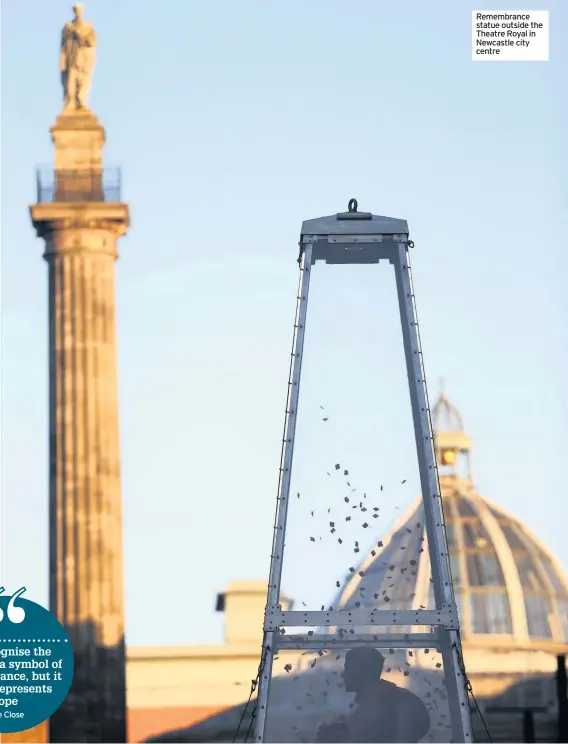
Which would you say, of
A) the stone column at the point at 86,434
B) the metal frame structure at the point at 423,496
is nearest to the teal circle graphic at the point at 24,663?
the metal frame structure at the point at 423,496

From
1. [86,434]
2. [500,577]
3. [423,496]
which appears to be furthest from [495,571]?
[423,496]

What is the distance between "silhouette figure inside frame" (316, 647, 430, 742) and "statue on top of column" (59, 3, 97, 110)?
105 feet

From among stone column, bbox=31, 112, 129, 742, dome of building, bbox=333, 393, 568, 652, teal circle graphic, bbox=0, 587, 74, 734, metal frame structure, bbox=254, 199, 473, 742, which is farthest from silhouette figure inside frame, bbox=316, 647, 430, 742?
dome of building, bbox=333, 393, 568, 652

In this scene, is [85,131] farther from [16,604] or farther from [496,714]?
[16,604]

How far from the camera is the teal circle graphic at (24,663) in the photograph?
77.6 feet

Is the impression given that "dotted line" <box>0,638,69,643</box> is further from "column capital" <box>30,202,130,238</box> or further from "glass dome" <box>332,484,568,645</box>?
"glass dome" <box>332,484,568,645</box>

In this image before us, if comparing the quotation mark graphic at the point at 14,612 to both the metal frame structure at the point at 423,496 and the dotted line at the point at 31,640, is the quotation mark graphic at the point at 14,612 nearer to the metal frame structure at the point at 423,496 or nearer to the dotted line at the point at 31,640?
the dotted line at the point at 31,640

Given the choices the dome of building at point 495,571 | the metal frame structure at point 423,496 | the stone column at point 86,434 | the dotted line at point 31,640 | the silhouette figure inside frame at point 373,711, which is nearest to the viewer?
the metal frame structure at point 423,496

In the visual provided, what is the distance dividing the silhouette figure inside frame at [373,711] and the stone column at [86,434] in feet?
98.3

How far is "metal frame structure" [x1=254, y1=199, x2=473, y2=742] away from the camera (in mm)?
13789

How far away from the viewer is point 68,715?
43.2 metres

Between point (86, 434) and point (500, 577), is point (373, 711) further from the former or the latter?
point (500, 577)

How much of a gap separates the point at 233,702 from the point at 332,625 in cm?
3490

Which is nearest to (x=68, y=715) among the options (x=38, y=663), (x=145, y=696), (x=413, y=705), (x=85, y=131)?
(x=145, y=696)
